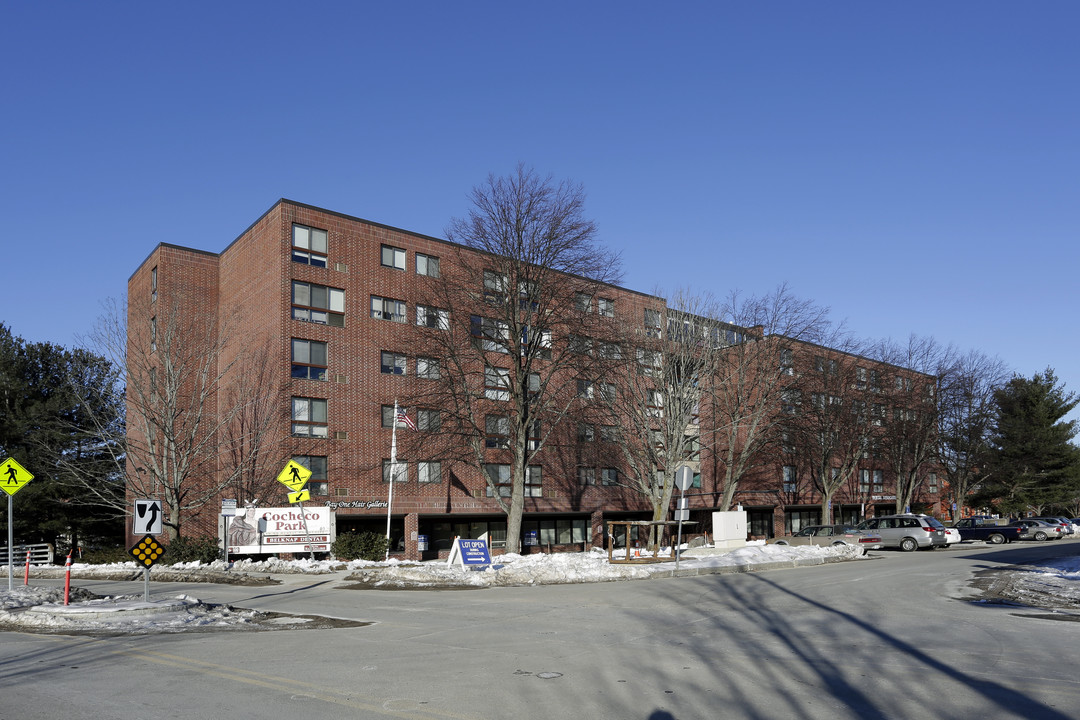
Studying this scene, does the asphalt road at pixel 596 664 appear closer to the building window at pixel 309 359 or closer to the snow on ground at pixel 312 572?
the snow on ground at pixel 312 572

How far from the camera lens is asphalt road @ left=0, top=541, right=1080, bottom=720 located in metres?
8.27

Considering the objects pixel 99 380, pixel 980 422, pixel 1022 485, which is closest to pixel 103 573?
pixel 99 380

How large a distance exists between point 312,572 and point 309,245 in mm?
19586

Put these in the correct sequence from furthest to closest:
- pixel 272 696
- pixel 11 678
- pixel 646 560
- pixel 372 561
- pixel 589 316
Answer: pixel 589 316
pixel 372 561
pixel 646 560
pixel 11 678
pixel 272 696

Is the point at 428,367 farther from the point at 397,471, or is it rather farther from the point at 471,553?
the point at 471,553

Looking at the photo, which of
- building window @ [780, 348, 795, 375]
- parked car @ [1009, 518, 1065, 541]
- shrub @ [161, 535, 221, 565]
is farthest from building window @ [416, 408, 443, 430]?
parked car @ [1009, 518, 1065, 541]

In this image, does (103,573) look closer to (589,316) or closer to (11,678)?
(589,316)

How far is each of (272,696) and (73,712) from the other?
1906 millimetres

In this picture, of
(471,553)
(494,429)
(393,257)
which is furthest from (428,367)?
(471,553)

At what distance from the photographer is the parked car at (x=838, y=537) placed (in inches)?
1567

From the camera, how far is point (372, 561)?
3275 cm

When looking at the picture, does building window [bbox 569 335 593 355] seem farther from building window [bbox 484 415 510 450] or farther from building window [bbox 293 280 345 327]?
building window [bbox 293 280 345 327]

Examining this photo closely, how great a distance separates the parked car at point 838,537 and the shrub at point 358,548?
19813 mm

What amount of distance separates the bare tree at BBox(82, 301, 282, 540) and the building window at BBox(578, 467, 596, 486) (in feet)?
67.4
